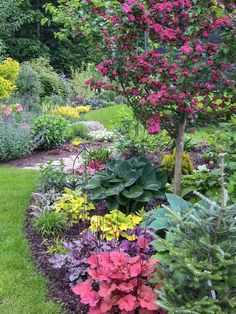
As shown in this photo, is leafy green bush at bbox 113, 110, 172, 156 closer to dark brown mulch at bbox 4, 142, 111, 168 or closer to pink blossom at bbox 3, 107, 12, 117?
dark brown mulch at bbox 4, 142, 111, 168

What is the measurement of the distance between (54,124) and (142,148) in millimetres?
2953

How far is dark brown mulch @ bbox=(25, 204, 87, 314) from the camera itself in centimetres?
326

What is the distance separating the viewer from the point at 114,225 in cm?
389

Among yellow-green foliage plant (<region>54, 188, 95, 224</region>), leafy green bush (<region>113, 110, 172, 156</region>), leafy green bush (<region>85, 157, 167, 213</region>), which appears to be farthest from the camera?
leafy green bush (<region>113, 110, 172, 156</region>)

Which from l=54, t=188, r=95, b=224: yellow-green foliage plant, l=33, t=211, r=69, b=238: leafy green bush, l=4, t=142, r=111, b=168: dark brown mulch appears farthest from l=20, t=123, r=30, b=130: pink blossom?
l=33, t=211, r=69, b=238: leafy green bush

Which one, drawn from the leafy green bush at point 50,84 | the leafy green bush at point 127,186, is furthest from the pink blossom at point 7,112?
the leafy green bush at point 50,84

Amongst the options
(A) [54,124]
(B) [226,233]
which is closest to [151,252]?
(B) [226,233]

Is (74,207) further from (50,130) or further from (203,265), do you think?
(50,130)

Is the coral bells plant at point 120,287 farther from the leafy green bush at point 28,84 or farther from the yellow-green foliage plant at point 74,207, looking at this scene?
the leafy green bush at point 28,84

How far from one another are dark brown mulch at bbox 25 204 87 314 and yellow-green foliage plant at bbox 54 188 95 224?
0.10 meters

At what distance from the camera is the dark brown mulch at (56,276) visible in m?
3.26

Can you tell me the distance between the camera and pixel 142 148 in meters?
6.48

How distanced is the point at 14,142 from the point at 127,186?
12.7 feet

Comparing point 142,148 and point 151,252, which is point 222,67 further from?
point 142,148
